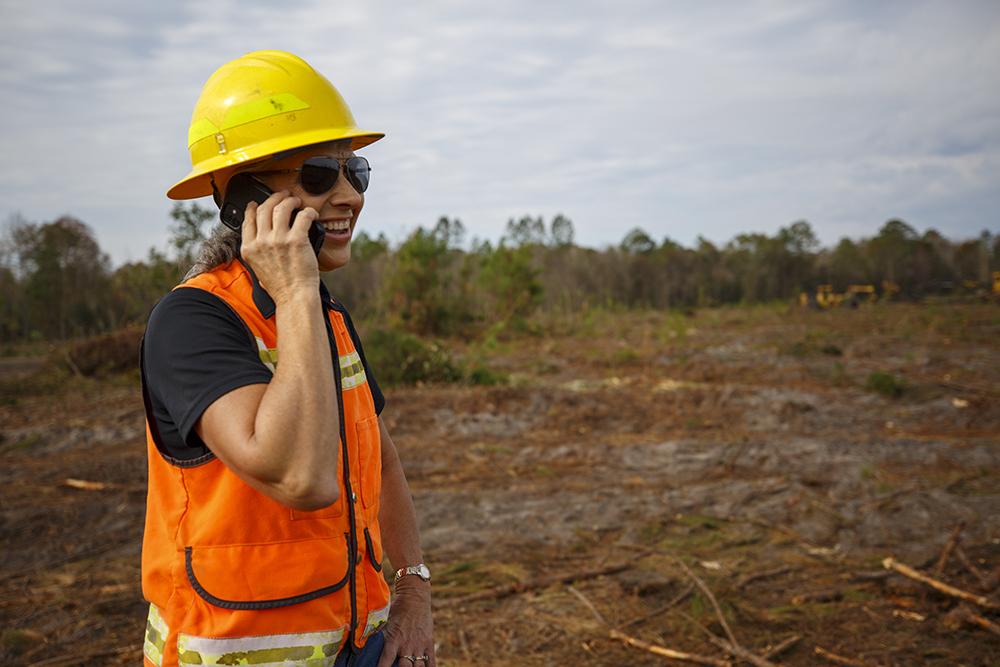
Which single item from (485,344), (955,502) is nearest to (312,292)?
(955,502)

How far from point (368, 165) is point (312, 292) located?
505 millimetres

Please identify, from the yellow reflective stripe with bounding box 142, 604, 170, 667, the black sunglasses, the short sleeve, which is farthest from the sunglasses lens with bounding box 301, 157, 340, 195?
the yellow reflective stripe with bounding box 142, 604, 170, 667

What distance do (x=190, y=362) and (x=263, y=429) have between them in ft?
0.67

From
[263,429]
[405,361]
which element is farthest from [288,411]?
[405,361]

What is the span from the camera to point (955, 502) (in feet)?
19.8

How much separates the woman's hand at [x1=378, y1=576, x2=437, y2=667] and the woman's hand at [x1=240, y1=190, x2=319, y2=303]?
32.7 inches

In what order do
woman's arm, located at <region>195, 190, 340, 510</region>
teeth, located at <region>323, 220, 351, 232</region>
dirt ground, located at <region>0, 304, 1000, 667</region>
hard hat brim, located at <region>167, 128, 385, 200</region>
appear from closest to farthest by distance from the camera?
1. woman's arm, located at <region>195, 190, 340, 510</region>
2. hard hat brim, located at <region>167, 128, 385, 200</region>
3. teeth, located at <region>323, 220, 351, 232</region>
4. dirt ground, located at <region>0, 304, 1000, 667</region>

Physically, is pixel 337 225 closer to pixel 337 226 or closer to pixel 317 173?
pixel 337 226

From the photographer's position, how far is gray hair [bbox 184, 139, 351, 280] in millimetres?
1583

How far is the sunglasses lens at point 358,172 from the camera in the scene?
5.60ft

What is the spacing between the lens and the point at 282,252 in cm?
142

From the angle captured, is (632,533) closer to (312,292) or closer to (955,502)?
(955,502)

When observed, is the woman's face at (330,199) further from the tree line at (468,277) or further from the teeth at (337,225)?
the tree line at (468,277)

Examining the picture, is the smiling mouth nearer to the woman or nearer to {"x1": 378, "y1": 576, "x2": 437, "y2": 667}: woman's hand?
the woman
